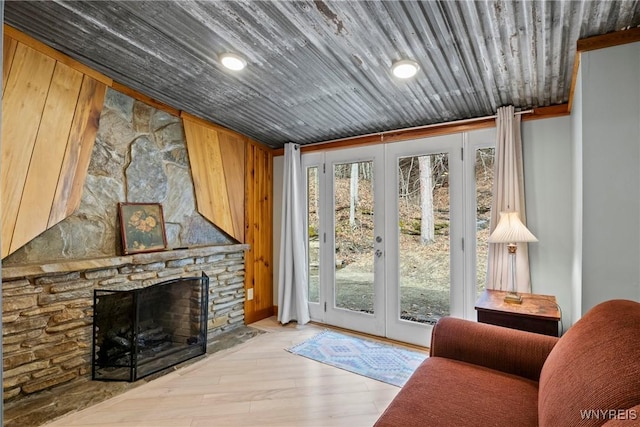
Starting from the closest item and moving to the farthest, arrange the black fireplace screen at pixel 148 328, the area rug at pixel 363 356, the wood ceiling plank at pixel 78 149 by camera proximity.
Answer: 1. the wood ceiling plank at pixel 78 149
2. the black fireplace screen at pixel 148 328
3. the area rug at pixel 363 356

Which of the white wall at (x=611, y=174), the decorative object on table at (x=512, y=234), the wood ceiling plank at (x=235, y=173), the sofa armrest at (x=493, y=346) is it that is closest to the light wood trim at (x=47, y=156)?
the wood ceiling plank at (x=235, y=173)

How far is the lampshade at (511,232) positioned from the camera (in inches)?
90.7

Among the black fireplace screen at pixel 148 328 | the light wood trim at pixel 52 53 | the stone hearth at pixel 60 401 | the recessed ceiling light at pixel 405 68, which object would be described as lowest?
the stone hearth at pixel 60 401

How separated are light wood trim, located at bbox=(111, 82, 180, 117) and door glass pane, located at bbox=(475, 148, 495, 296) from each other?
→ 2810 mm

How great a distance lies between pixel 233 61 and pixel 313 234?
7.28 ft

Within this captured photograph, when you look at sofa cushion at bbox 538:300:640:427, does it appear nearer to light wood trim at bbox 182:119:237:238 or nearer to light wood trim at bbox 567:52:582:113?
light wood trim at bbox 567:52:582:113

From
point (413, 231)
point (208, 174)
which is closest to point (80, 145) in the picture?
point (208, 174)

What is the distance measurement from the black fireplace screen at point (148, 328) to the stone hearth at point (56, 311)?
3.2 inches

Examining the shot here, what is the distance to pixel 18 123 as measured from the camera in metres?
2.05

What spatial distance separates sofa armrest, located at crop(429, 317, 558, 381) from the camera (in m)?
1.62

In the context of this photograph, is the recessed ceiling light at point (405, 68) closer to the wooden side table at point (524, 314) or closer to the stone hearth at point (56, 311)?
the wooden side table at point (524, 314)

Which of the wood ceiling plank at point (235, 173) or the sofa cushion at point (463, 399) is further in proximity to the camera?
the wood ceiling plank at point (235, 173)

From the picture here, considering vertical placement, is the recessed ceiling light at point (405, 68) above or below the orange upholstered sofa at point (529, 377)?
above

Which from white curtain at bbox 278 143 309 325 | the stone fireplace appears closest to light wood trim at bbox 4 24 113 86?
the stone fireplace
